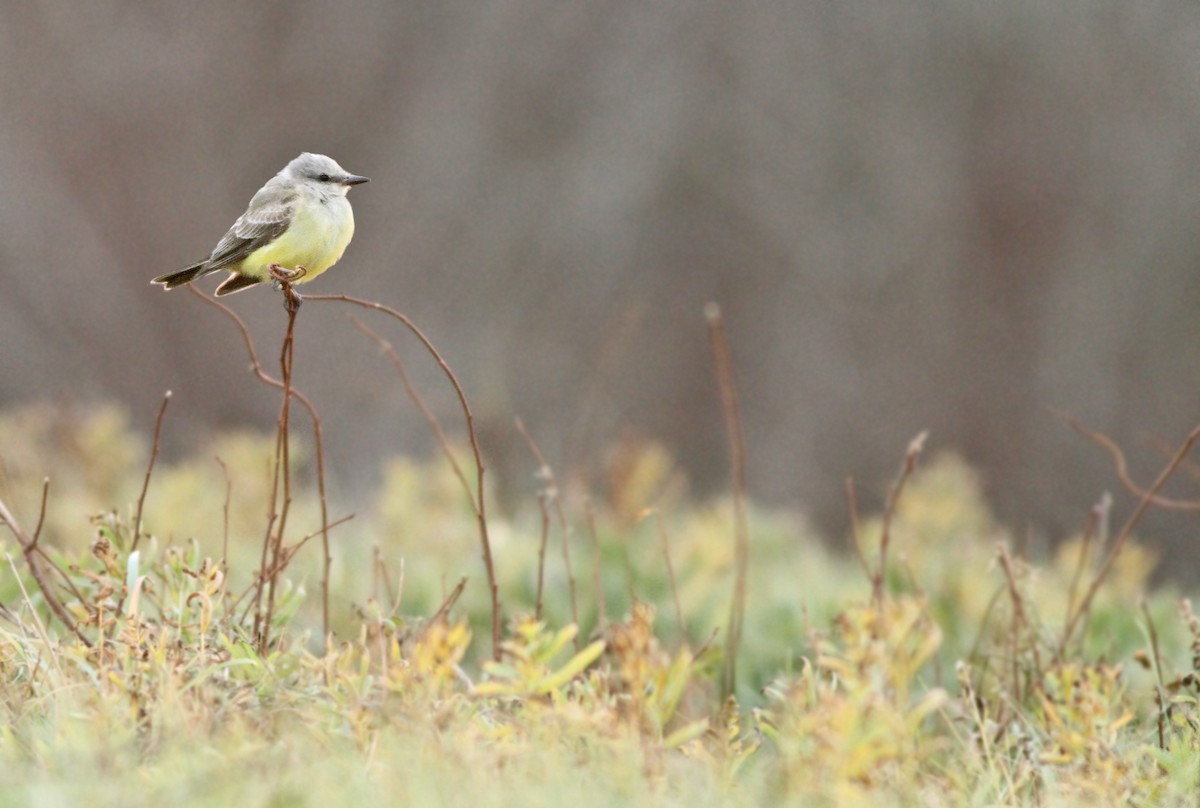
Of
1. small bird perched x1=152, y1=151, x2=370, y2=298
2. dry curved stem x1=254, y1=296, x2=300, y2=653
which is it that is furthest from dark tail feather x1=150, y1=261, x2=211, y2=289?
dry curved stem x1=254, y1=296, x2=300, y2=653

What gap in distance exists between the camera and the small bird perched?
1688 millimetres

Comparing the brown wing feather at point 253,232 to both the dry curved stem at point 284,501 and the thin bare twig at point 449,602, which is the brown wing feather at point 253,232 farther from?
the thin bare twig at point 449,602

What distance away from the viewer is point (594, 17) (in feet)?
31.3

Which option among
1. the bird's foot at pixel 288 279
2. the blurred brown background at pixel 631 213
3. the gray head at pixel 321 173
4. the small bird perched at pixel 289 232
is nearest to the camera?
the bird's foot at pixel 288 279

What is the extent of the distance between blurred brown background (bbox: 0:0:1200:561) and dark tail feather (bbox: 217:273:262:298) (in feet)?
22.2

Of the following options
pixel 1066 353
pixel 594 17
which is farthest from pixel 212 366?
pixel 1066 353

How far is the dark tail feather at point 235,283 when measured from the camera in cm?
178

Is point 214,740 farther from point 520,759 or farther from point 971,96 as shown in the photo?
point 971,96

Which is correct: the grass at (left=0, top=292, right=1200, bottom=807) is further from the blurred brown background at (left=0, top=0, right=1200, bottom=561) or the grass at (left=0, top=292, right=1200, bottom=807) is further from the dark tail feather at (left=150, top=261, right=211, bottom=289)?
the blurred brown background at (left=0, top=0, right=1200, bottom=561)

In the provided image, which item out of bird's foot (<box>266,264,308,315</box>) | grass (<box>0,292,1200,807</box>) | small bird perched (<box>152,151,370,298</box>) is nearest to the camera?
grass (<box>0,292,1200,807</box>)

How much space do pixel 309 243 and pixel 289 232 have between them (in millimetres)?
34

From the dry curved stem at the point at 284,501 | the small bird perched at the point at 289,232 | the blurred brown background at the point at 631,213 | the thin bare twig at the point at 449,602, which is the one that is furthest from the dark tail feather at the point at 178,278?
the blurred brown background at the point at 631,213

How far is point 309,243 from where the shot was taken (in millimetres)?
1691

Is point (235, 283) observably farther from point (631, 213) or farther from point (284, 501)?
point (631, 213)
